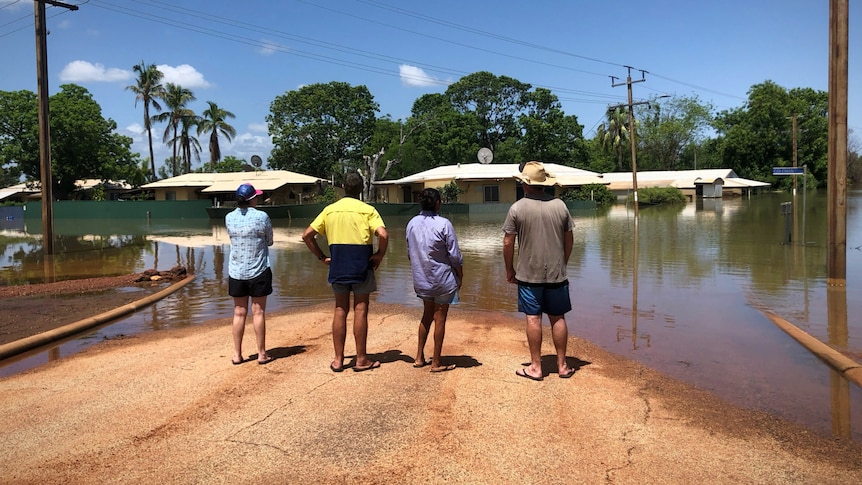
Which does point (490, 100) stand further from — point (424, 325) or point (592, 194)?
point (424, 325)

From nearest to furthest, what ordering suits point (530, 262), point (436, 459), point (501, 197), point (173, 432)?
point (436, 459)
point (173, 432)
point (530, 262)
point (501, 197)

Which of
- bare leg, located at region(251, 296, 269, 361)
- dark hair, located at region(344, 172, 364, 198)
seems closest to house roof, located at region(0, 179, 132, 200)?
bare leg, located at region(251, 296, 269, 361)

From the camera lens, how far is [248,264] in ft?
17.8

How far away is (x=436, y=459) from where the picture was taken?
11.4 ft

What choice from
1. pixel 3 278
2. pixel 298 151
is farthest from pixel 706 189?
pixel 3 278

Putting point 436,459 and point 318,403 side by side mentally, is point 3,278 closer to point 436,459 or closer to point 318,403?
point 318,403

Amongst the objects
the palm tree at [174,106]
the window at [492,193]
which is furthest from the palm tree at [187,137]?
the window at [492,193]

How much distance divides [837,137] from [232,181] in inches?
1647

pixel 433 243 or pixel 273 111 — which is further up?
pixel 273 111

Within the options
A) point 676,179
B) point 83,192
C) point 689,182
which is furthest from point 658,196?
point 83,192

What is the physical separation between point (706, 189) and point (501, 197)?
85.5 feet

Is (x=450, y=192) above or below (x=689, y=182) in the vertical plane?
below

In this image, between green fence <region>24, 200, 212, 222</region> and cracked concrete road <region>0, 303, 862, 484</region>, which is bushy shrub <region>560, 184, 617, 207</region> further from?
cracked concrete road <region>0, 303, 862, 484</region>

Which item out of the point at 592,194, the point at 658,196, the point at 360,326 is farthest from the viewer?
the point at 658,196
